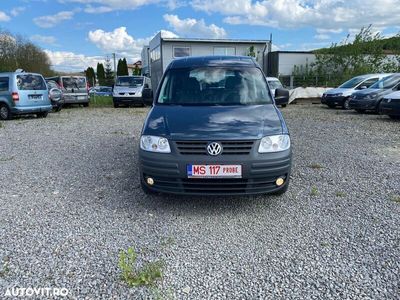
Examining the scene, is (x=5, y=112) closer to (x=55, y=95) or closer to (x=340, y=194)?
(x=55, y=95)

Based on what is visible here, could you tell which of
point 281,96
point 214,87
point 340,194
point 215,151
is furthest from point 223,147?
point 281,96

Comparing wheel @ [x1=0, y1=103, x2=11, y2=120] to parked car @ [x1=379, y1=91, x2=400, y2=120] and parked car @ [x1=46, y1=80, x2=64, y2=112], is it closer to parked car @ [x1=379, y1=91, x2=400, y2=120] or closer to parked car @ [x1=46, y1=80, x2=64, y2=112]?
parked car @ [x1=46, y1=80, x2=64, y2=112]

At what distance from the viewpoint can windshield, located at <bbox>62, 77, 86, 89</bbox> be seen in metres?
18.6

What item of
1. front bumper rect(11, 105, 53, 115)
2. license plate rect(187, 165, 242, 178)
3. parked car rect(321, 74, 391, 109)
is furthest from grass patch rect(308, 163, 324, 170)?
parked car rect(321, 74, 391, 109)

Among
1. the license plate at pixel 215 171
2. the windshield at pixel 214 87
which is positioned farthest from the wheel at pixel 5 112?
the license plate at pixel 215 171

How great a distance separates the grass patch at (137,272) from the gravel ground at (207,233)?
8 cm

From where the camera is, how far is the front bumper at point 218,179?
12.4 ft

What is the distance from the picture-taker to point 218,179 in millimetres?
3791

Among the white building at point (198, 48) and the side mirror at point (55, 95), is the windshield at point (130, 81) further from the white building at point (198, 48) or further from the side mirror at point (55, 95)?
the white building at point (198, 48)

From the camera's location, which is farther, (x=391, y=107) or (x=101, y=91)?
(x=101, y=91)

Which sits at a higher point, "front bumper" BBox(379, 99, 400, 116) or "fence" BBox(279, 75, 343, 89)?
"fence" BBox(279, 75, 343, 89)

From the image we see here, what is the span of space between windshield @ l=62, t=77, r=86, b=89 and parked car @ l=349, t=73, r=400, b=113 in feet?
45.5

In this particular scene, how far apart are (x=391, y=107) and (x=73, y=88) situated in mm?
15269

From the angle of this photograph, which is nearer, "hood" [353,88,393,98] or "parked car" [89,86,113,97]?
"hood" [353,88,393,98]
